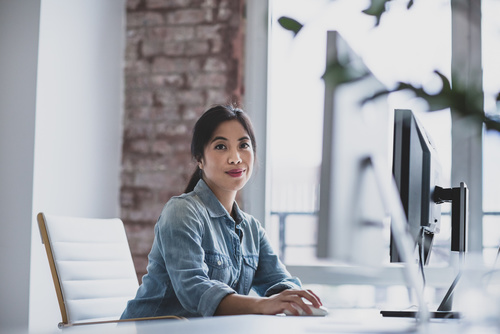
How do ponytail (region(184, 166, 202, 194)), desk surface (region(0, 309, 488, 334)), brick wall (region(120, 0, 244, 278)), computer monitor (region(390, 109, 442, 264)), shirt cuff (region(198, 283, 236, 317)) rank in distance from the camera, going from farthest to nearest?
brick wall (region(120, 0, 244, 278))
ponytail (region(184, 166, 202, 194))
shirt cuff (region(198, 283, 236, 317))
computer monitor (region(390, 109, 442, 264))
desk surface (region(0, 309, 488, 334))

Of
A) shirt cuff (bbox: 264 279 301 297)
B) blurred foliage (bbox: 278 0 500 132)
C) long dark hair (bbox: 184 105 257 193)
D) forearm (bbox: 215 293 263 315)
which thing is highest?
long dark hair (bbox: 184 105 257 193)

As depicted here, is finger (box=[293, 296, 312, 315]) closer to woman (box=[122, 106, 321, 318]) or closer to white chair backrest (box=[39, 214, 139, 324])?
woman (box=[122, 106, 321, 318])

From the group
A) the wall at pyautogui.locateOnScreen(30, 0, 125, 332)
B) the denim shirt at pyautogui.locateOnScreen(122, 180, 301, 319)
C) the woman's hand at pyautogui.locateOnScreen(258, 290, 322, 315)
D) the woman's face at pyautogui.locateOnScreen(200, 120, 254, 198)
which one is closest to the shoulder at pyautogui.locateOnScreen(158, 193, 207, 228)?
the denim shirt at pyautogui.locateOnScreen(122, 180, 301, 319)

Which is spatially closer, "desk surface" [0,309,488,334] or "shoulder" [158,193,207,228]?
"desk surface" [0,309,488,334]

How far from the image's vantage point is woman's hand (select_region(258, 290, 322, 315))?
1.30 meters

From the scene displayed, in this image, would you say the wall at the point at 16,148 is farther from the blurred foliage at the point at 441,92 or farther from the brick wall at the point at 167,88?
the blurred foliage at the point at 441,92

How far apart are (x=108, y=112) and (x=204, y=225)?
1591 mm

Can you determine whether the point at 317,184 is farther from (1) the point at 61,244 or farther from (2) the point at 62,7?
(2) the point at 62,7

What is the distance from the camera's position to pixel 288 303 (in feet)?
4.29

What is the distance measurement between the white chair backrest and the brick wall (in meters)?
0.88

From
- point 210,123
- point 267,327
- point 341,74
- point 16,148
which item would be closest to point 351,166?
point 341,74

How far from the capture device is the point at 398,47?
2.83m

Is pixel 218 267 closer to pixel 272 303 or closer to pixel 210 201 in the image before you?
pixel 210 201

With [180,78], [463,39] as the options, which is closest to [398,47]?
[463,39]
